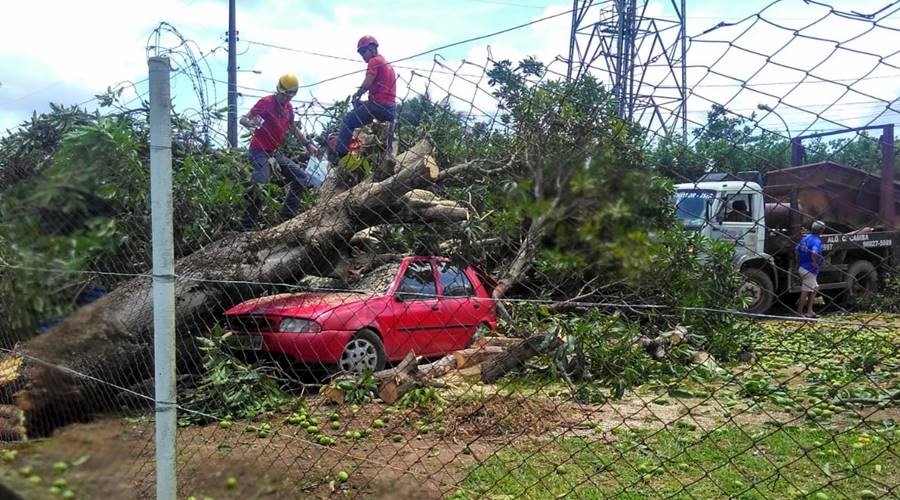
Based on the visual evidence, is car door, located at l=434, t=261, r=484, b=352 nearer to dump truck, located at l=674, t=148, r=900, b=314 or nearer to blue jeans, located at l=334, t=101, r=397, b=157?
blue jeans, located at l=334, t=101, r=397, b=157

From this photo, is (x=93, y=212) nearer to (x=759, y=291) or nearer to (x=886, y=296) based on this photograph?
(x=759, y=291)

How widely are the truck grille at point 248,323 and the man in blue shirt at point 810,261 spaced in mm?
2931

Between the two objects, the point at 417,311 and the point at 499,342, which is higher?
the point at 417,311

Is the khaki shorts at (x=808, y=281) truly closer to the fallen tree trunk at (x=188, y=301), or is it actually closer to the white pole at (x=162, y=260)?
the fallen tree trunk at (x=188, y=301)

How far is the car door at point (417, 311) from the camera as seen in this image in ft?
11.7

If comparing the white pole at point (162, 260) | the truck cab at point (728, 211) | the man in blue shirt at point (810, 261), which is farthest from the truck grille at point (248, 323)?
the man in blue shirt at point (810, 261)

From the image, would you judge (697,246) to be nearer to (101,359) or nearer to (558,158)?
(558,158)

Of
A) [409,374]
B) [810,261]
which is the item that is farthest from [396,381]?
[810,261]

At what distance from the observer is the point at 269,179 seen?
440cm

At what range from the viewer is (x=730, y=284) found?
8.33 feet

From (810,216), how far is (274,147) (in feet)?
9.75

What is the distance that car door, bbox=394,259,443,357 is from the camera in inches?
140

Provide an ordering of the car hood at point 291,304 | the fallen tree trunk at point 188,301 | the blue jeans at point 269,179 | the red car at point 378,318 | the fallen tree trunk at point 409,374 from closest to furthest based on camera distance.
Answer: the fallen tree trunk at point 188,301 → the red car at point 378,318 → the car hood at point 291,304 → the blue jeans at point 269,179 → the fallen tree trunk at point 409,374

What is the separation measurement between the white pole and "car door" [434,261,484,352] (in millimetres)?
1074
